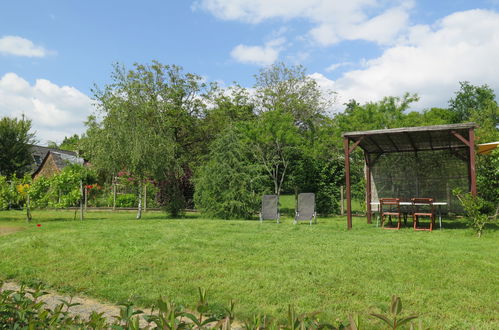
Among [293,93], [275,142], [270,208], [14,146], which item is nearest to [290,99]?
[293,93]

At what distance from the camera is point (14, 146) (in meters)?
Answer: 27.8

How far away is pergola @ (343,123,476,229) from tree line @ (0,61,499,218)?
126 cm

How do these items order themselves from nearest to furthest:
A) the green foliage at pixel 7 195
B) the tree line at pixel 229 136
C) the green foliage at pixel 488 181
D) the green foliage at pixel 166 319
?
1. the green foliage at pixel 166 319
2. the green foliage at pixel 488 181
3. the green foliage at pixel 7 195
4. the tree line at pixel 229 136

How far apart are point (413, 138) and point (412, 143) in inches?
32.5

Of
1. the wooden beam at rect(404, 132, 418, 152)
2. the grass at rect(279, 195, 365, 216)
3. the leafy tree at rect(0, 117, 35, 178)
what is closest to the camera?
the wooden beam at rect(404, 132, 418, 152)

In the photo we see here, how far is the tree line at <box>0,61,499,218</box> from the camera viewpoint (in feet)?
45.1

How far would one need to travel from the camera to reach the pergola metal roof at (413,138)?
9.11 m

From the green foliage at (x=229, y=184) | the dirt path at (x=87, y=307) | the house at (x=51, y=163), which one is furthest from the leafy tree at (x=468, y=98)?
the dirt path at (x=87, y=307)

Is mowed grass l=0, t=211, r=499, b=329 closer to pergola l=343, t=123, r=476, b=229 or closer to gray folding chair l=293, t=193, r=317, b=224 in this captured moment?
pergola l=343, t=123, r=476, b=229

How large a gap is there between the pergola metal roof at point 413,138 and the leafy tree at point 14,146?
2567cm

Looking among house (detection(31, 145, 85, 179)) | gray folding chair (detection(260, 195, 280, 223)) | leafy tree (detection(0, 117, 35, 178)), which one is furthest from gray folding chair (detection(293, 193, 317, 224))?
house (detection(31, 145, 85, 179))

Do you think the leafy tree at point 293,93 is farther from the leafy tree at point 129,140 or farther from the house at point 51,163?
the house at point 51,163

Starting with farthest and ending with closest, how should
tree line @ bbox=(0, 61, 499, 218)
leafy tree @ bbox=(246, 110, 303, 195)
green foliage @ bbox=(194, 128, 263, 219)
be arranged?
leafy tree @ bbox=(246, 110, 303, 195) < tree line @ bbox=(0, 61, 499, 218) < green foliage @ bbox=(194, 128, 263, 219)

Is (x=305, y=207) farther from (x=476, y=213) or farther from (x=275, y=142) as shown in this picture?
(x=275, y=142)
